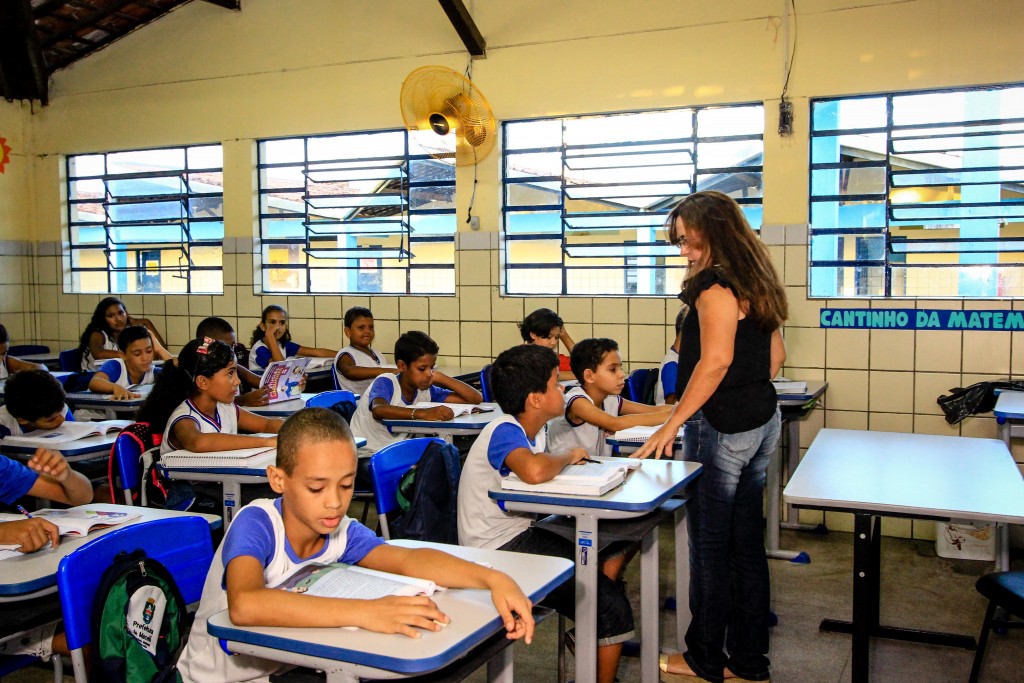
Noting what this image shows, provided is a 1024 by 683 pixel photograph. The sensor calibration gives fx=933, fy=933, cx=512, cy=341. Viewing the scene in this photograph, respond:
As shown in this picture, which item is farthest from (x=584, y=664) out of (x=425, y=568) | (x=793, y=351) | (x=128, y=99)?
(x=128, y=99)

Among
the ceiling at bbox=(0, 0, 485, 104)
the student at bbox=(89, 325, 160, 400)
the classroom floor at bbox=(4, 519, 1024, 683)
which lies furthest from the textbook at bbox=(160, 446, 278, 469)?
the ceiling at bbox=(0, 0, 485, 104)

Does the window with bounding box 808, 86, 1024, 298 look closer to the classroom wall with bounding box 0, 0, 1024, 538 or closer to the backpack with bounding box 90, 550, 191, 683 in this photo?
the classroom wall with bounding box 0, 0, 1024, 538

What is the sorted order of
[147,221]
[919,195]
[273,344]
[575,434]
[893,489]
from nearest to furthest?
1. [893,489]
2. [575,434]
3. [919,195]
4. [273,344]
5. [147,221]

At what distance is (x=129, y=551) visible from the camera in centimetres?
195

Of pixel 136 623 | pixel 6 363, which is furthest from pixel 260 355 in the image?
pixel 136 623

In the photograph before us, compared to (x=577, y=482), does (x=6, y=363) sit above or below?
above

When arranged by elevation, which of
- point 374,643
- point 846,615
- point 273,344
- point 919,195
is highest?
point 919,195

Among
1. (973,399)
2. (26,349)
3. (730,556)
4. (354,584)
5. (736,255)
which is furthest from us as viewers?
(26,349)

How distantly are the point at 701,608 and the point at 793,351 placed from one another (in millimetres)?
2696

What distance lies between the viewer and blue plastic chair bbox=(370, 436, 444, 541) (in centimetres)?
279

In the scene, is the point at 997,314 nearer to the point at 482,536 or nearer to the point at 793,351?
the point at 793,351

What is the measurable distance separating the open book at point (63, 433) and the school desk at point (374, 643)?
2.32 m

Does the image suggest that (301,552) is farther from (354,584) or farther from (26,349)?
(26,349)

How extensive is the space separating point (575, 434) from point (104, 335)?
12.9ft
